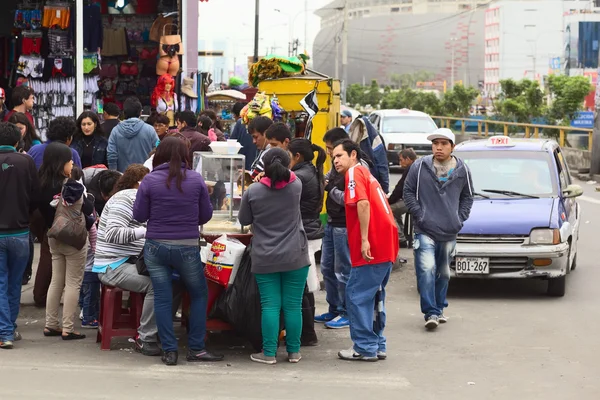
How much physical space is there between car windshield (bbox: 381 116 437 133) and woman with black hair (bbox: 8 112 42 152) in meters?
19.2

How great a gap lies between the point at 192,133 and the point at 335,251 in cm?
376

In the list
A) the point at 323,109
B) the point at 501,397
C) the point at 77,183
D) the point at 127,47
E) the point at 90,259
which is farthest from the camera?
the point at 127,47

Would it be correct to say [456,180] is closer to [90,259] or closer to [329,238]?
[329,238]

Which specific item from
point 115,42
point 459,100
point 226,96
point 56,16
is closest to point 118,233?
point 56,16

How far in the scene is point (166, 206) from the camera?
7.50 meters

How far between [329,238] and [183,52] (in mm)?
10045

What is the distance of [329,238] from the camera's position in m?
9.34

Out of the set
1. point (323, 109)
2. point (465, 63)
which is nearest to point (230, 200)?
point (323, 109)

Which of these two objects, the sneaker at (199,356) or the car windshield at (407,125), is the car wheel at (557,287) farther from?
the car windshield at (407,125)

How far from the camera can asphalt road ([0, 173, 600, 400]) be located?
23.0 feet

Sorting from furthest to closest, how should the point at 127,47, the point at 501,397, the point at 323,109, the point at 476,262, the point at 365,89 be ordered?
the point at 365,89
the point at 127,47
the point at 323,109
the point at 476,262
the point at 501,397

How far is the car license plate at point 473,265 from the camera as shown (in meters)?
10.6

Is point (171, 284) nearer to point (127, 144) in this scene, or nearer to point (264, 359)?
point (264, 359)

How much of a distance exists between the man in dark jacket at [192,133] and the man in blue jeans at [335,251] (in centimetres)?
280
